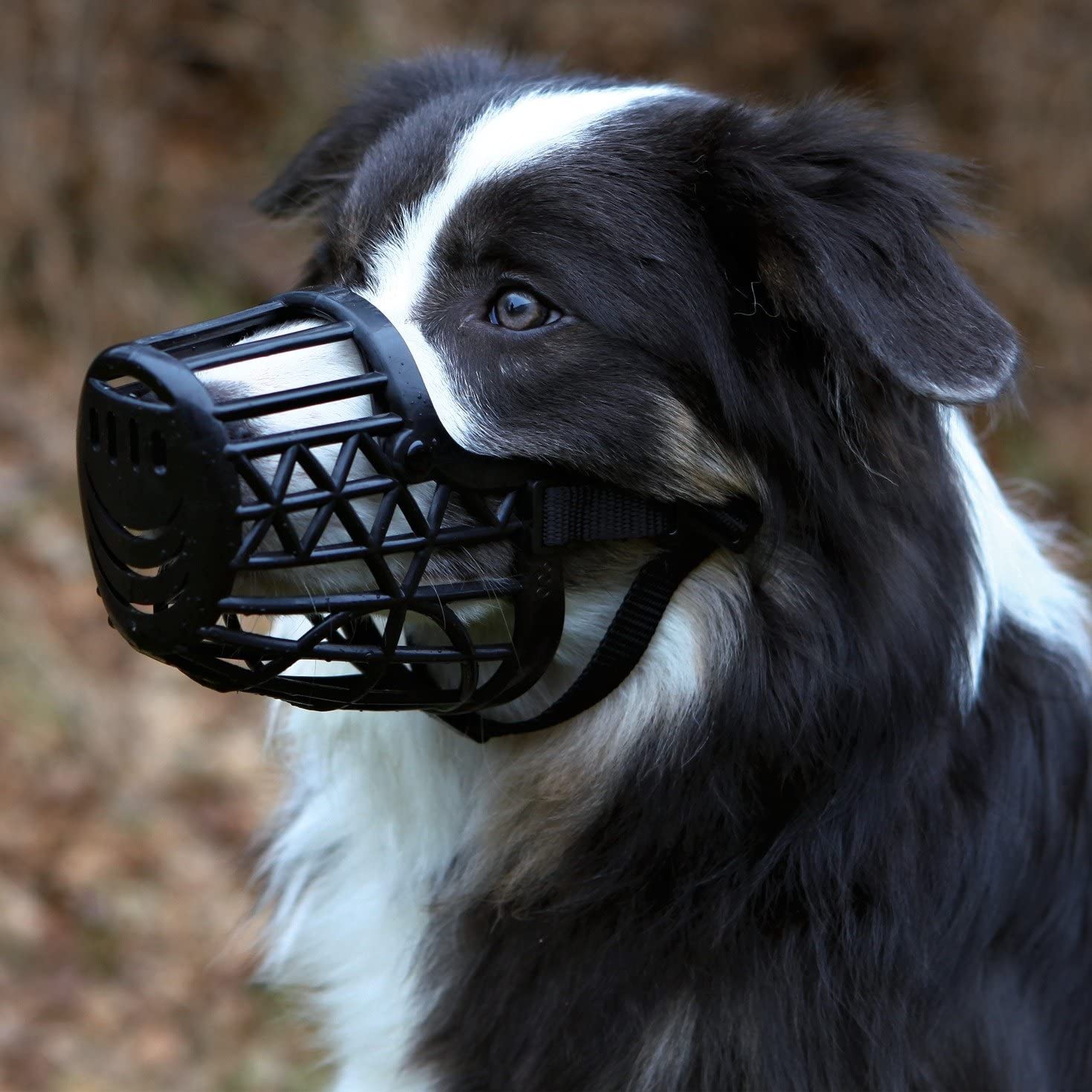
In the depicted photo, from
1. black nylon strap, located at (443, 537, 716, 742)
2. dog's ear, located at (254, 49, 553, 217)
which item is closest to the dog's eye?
black nylon strap, located at (443, 537, 716, 742)

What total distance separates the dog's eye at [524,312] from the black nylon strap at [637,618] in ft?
1.22

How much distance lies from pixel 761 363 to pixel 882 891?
2.60ft

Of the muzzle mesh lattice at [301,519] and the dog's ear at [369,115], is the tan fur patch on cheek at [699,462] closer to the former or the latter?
the muzzle mesh lattice at [301,519]

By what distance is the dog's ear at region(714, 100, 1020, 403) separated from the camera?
177cm

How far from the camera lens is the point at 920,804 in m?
2.12

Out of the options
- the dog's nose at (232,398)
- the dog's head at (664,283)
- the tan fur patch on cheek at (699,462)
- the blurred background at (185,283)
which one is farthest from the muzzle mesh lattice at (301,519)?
the blurred background at (185,283)

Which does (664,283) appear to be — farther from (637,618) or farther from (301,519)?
(301,519)

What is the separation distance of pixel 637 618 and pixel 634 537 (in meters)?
0.13

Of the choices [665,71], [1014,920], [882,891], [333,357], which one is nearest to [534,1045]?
[882,891]

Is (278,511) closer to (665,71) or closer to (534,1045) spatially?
(534,1045)

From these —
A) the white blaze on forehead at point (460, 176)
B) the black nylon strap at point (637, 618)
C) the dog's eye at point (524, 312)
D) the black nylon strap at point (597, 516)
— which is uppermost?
the white blaze on forehead at point (460, 176)

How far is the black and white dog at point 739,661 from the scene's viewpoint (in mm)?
1966

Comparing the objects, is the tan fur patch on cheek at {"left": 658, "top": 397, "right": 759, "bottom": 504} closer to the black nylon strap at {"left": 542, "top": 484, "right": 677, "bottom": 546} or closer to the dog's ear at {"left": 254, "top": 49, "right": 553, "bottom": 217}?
the black nylon strap at {"left": 542, "top": 484, "right": 677, "bottom": 546}

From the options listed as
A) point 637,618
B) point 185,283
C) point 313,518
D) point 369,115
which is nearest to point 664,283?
point 637,618
